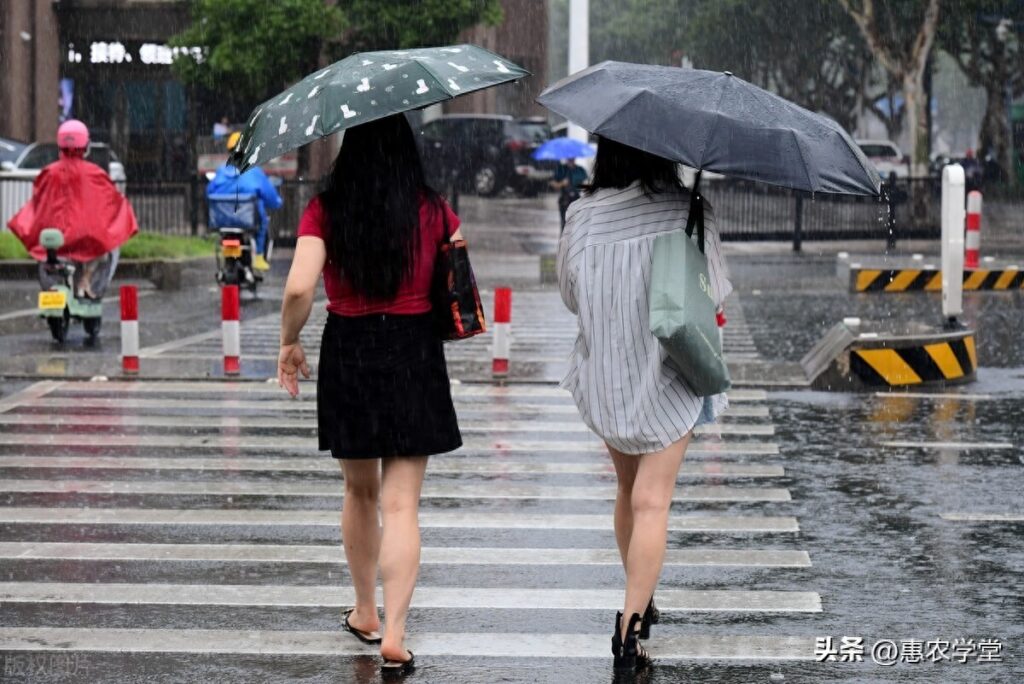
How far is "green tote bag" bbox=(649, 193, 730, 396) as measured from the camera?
595cm

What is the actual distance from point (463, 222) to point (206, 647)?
30.0 metres

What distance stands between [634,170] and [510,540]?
249 cm

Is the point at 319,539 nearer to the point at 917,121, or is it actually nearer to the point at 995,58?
the point at 917,121

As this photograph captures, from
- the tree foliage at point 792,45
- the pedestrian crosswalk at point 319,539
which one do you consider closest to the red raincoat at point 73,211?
the pedestrian crosswalk at point 319,539

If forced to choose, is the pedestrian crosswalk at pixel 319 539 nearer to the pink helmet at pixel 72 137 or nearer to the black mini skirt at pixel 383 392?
the black mini skirt at pixel 383 392

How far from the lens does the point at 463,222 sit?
119ft

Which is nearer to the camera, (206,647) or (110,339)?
(206,647)

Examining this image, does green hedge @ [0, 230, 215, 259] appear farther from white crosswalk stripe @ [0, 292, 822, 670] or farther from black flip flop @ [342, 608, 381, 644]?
black flip flop @ [342, 608, 381, 644]

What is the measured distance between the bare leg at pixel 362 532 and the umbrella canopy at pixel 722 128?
4.42 ft

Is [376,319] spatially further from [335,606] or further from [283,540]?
[283,540]

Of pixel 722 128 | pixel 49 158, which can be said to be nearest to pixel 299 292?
pixel 722 128

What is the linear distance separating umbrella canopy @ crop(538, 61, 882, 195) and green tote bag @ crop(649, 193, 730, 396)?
0.97ft

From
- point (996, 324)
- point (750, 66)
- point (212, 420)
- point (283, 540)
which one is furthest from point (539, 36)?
point (283, 540)

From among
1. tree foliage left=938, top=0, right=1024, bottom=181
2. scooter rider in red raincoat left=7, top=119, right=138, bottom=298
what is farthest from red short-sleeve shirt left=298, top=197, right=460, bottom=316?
tree foliage left=938, top=0, right=1024, bottom=181
